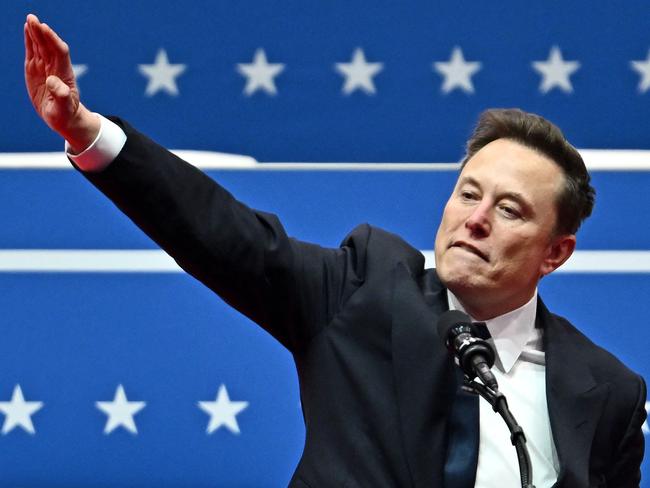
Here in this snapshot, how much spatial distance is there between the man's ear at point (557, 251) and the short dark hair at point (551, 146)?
0.01 metres

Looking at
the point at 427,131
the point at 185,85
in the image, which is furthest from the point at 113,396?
the point at 427,131

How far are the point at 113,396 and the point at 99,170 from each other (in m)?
1.05

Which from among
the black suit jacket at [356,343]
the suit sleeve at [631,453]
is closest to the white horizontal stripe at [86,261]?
the black suit jacket at [356,343]

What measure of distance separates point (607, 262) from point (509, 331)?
0.70 metres

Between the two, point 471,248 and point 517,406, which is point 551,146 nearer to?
point 471,248

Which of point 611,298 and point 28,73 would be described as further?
point 611,298

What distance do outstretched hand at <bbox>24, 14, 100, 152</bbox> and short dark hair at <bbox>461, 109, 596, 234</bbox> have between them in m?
0.69

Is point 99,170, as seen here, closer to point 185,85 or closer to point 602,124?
point 185,85

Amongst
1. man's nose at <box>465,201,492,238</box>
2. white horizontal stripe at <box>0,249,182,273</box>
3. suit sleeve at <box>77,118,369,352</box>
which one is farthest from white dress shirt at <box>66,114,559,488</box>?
white horizontal stripe at <box>0,249,182,273</box>

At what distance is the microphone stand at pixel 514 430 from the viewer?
1466mm

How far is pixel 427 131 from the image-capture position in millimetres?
2605

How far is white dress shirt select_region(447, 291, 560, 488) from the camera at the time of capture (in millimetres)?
1825

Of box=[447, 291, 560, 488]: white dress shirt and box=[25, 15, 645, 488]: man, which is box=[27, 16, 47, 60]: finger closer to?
box=[25, 15, 645, 488]: man

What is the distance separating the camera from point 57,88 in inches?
59.1
